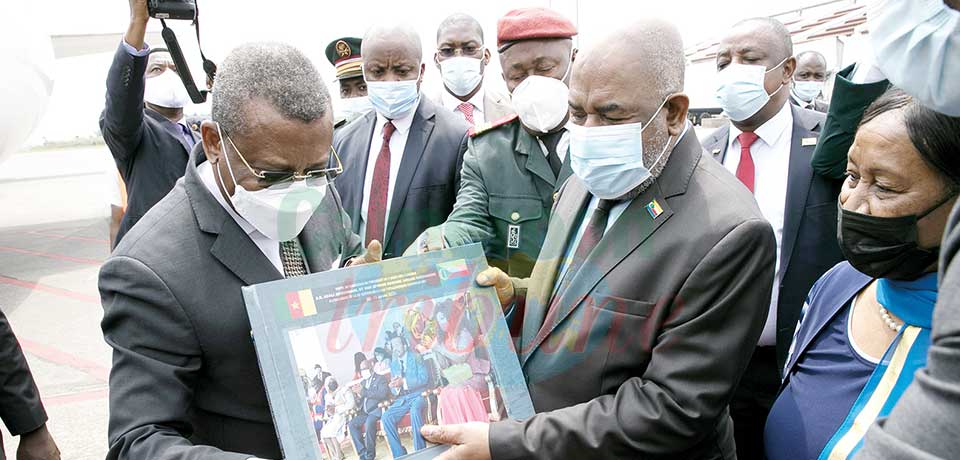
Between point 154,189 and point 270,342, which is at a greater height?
point 270,342

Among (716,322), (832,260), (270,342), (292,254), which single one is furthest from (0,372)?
(832,260)

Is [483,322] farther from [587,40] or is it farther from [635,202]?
[587,40]

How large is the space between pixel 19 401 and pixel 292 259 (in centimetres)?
123

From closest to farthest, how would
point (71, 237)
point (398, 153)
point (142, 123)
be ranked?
point (398, 153) → point (142, 123) → point (71, 237)

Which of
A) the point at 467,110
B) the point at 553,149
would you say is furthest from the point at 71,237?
the point at 553,149

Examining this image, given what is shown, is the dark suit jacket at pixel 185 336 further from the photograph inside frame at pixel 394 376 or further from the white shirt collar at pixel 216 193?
the photograph inside frame at pixel 394 376

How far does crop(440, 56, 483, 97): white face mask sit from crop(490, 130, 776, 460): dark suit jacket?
3.21 m

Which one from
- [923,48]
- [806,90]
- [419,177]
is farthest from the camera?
[806,90]

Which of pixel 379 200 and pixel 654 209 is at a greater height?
pixel 654 209

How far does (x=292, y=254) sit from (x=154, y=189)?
2.89 metres

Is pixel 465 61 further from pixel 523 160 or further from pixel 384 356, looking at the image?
pixel 384 356

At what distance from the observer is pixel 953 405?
739 mm

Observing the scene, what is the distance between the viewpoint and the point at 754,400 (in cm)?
273

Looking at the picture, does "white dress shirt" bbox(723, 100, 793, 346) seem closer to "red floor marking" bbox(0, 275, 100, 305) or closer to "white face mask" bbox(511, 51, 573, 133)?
"white face mask" bbox(511, 51, 573, 133)
